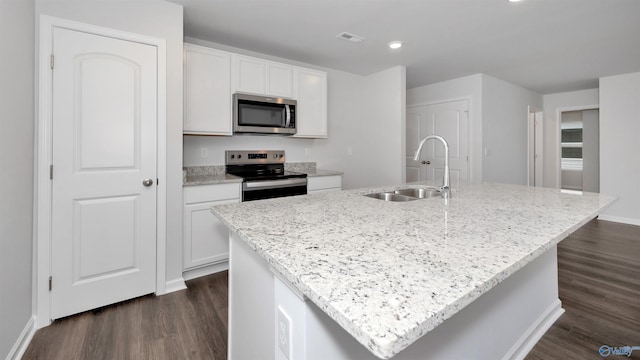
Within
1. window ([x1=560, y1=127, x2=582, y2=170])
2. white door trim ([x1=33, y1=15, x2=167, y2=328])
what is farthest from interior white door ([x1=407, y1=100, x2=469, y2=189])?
white door trim ([x1=33, y1=15, x2=167, y2=328])

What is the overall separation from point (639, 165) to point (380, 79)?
4.05 metres

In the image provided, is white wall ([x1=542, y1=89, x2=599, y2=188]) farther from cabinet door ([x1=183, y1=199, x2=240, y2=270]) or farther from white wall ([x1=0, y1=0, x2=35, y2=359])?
white wall ([x1=0, y1=0, x2=35, y2=359])

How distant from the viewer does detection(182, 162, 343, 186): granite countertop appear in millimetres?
2584

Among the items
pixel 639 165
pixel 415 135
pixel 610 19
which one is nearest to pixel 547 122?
pixel 639 165

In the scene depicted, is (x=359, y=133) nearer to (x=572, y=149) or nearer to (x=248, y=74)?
(x=248, y=74)

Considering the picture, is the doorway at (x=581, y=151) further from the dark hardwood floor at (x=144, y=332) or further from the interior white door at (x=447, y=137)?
the dark hardwood floor at (x=144, y=332)

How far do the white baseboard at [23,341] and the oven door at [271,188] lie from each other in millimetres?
1597

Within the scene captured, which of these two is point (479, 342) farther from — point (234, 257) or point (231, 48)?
point (231, 48)

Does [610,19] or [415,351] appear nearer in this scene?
[415,351]

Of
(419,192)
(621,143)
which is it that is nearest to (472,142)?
(621,143)

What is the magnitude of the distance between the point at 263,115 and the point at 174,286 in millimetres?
1796

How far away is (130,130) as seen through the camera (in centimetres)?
218

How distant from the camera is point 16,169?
5.40 feet

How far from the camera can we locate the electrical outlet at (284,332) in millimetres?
780
